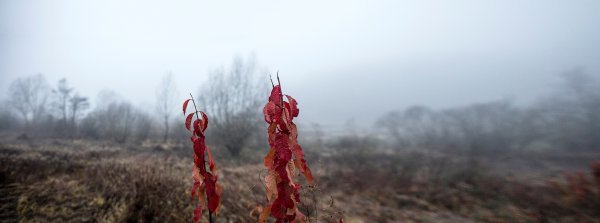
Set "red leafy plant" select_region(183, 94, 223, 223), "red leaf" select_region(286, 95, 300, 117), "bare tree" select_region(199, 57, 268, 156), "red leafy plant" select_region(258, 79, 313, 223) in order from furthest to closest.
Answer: "bare tree" select_region(199, 57, 268, 156)
"red leafy plant" select_region(183, 94, 223, 223)
"red leaf" select_region(286, 95, 300, 117)
"red leafy plant" select_region(258, 79, 313, 223)

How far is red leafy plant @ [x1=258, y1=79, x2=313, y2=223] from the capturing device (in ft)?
3.47

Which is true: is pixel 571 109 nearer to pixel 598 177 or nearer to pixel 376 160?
pixel 376 160

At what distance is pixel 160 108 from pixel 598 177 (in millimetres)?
31558

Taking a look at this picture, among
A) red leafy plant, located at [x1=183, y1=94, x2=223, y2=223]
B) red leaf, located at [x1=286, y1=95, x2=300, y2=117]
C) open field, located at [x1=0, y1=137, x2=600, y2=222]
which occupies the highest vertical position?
red leaf, located at [x1=286, y1=95, x2=300, y2=117]

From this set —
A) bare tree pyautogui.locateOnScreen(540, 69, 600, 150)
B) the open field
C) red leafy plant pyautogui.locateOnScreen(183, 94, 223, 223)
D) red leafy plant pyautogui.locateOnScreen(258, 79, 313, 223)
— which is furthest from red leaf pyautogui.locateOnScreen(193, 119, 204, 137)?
bare tree pyautogui.locateOnScreen(540, 69, 600, 150)

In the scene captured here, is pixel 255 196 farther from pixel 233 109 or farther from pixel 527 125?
pixel 527 125

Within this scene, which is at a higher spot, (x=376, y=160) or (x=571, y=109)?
(x=571, y=109)

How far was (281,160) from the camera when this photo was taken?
1.05m

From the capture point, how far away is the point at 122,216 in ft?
11.5

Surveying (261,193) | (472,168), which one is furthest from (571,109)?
(261,193)

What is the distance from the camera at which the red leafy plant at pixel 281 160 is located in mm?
1059

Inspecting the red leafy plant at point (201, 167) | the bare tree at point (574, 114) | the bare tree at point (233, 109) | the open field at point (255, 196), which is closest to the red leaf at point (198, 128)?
the red leafy plant at point (201, 167)

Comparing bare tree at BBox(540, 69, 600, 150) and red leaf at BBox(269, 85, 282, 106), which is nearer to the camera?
red leaf at BBox(269, 85, 282, 106)

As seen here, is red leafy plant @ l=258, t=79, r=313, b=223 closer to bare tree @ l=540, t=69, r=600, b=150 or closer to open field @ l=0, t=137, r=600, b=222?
open field @ l=0, t=137, r=600, b=222
